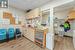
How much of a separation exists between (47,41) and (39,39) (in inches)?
27.5

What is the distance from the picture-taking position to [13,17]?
22.2 ft

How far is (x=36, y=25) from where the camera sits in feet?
18.4

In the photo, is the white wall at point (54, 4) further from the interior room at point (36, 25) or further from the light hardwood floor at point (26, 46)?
the light hardwood floor at point (26, 46)

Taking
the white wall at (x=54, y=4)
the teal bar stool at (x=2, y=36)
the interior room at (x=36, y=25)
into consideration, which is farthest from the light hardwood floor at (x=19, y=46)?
the white wall at (x=54, y=4)

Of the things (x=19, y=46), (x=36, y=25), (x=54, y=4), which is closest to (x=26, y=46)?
(x=19, y=46)

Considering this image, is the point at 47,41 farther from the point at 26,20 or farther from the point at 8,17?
the point at 26,20

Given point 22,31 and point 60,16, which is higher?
point 60,16

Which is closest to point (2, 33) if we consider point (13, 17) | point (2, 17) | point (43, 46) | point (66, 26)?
point (2, 17)

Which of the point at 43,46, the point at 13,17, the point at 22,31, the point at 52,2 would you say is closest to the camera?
the point at 43,46

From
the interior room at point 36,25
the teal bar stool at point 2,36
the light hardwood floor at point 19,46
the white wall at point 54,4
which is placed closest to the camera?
the white wall at point 54,4

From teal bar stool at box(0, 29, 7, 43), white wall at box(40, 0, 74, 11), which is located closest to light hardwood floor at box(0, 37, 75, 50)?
teal bar stool at box(0, 29, 7, 43)

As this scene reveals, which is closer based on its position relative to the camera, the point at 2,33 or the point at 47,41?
the point at 47,41

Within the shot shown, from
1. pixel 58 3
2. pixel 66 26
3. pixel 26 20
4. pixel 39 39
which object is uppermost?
pixel 58 3

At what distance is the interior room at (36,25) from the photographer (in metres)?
4.16
